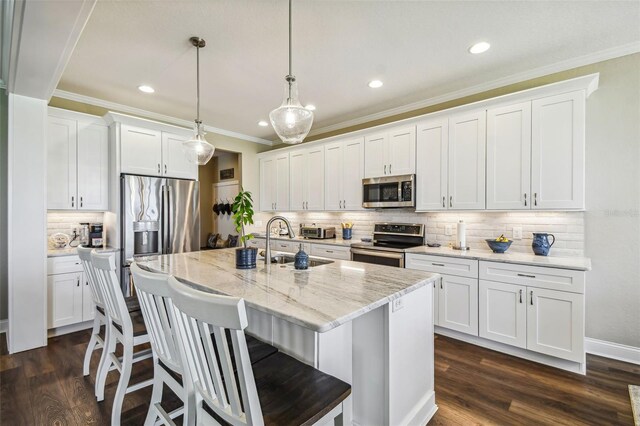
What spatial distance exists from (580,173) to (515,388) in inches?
76.0

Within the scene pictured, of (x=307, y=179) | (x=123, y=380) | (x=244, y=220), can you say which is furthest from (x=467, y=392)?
(x=307, y=179)

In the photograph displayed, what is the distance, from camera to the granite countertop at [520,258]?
2466mm

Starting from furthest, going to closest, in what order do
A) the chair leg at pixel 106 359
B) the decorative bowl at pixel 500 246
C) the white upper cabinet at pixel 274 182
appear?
1. the white upper cabinet at pixel 274 182
2. the decorative bowl at pixel 500 246
3. the chair leg at pixel 106 359

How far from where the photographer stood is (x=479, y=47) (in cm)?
261

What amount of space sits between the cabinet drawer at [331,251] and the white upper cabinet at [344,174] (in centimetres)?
64

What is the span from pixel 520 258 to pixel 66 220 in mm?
5253

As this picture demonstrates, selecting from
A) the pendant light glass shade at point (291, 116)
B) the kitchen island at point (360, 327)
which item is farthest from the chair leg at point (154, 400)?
the pendant light glass shade at point (291, 116)

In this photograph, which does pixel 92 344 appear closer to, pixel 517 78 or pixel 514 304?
pixel 514 304

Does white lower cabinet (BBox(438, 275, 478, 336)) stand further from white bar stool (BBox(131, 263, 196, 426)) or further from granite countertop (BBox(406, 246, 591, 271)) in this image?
white bar stool (BBox(131, 263, 196, 426))

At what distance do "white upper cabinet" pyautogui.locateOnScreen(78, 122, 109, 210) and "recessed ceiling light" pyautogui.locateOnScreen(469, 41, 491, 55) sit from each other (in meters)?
4.39

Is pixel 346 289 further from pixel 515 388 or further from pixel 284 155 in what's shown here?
pixel 284 155

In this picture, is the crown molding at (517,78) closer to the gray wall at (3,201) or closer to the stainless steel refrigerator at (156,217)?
the stainless steel refrigerator at (156,217)

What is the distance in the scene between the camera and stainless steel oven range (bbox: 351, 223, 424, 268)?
3.51 m

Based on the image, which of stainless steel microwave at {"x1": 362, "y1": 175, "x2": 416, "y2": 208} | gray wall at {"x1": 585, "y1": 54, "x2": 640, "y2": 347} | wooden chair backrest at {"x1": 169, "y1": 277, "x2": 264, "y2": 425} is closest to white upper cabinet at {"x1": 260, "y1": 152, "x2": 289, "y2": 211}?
stainless steel microwave at {"x1": 362, "y1": 175, "x2": 416, "y2": 208}
